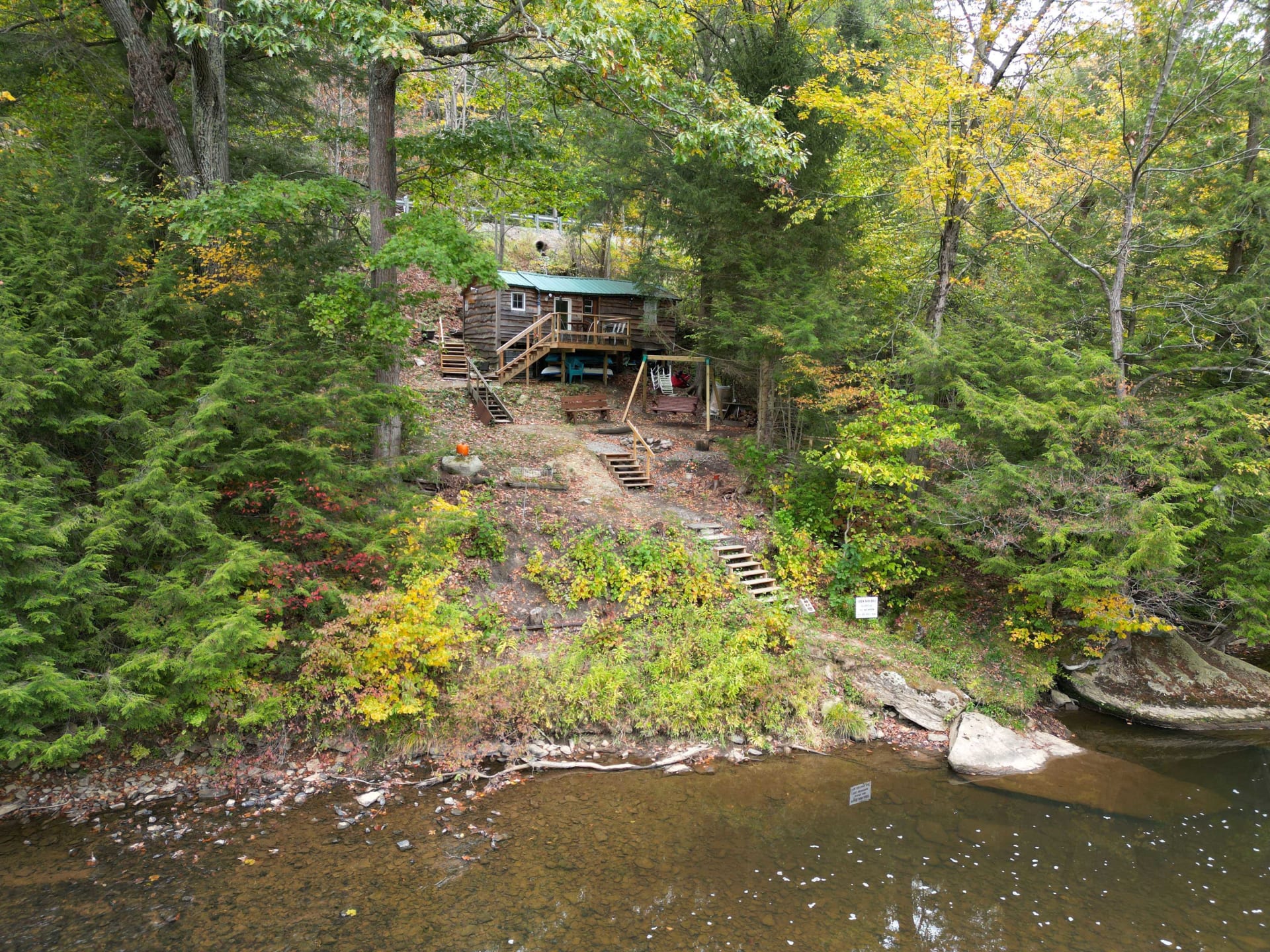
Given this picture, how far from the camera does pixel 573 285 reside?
78.0 feet

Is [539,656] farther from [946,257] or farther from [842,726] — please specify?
[946,257]

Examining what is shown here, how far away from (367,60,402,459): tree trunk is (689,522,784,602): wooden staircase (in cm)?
653

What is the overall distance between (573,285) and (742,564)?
14106mm

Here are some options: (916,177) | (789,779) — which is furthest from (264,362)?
(916,177)

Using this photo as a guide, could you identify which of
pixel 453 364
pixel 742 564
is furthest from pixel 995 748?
pixel 453 364

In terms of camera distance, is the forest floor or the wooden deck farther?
the wooden deck

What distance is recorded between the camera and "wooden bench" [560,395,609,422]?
787 inches

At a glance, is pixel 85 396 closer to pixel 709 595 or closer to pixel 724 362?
pixel 709 595

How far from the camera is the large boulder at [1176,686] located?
11.4 meters

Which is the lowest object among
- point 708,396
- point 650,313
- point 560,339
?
point 708,396

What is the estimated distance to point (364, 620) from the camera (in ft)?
29.2

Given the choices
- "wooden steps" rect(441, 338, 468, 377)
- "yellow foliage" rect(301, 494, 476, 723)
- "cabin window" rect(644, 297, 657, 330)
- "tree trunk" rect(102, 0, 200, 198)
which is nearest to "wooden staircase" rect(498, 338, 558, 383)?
"wooden steps" rect(441, 338, 468, 377)

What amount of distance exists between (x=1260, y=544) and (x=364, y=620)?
13037mm

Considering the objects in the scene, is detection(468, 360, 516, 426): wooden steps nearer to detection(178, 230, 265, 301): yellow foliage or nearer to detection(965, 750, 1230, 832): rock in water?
detection(178, 230, 265, 301): yellow foliage
